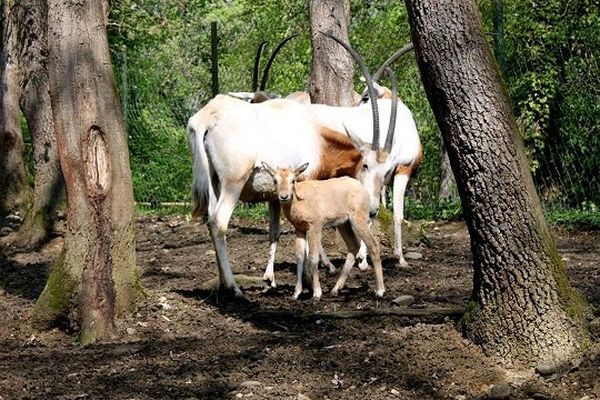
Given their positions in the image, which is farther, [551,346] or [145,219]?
[145,219]

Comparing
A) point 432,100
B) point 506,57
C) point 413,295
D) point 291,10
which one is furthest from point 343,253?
point 291,10

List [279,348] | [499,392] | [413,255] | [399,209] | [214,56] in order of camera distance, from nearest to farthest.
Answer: [499,392]
[279,348]
[399,209]
[413,255]
[214,56]

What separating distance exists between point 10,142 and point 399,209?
20.1ft

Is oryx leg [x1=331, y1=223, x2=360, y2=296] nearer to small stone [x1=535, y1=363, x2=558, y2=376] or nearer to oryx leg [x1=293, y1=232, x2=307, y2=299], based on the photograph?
oryx leg [x1=293, y1=232, x2=307, y2=299]

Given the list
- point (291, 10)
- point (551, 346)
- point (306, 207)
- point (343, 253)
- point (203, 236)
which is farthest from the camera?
point (291, 10)

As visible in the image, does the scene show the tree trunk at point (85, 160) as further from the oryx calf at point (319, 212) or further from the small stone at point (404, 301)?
the small stone at point (404, 301)

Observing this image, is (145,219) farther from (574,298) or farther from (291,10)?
(574,298)

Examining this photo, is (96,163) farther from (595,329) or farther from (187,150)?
Result: (187,150)

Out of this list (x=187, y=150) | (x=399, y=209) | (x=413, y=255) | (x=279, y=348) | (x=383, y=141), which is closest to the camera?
(x=279, y=348)

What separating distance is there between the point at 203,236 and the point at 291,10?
9160mm

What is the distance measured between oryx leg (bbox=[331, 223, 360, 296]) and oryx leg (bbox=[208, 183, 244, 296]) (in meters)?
0.77

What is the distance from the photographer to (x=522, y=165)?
17.5 ft

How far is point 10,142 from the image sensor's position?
45.1ft

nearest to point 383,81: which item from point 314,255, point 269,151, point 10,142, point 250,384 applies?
point 10,142
